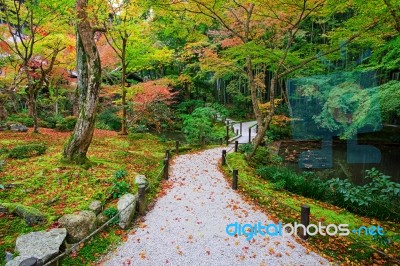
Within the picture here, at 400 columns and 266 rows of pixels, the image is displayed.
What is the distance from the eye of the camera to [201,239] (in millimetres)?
4805

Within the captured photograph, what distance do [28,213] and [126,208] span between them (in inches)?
67.6

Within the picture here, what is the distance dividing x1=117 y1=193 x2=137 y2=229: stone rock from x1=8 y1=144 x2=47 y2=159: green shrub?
14.1 feet

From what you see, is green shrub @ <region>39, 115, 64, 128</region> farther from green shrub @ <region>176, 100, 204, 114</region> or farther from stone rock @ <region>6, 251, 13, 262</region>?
stone rock @ <region>6, 251, 13, 262</region>

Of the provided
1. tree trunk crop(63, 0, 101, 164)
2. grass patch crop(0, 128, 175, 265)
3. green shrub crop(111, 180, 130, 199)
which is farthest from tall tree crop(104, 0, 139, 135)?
green shrub crop(111, 180, 130, 199)

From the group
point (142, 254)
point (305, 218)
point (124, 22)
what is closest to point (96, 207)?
point (142, 254)

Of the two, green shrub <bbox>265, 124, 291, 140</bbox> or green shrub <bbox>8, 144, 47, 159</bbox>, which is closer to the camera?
green shrub <bbox>8, 144, 47, 159</bbox>

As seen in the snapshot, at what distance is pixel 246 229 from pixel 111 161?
4.99m

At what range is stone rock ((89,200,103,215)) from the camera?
5.00m

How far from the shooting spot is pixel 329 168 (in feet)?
41.0

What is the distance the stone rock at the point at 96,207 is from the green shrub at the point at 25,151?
413cm

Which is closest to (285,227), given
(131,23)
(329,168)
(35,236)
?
(35,236)

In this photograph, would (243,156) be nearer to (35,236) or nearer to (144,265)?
(144,265)

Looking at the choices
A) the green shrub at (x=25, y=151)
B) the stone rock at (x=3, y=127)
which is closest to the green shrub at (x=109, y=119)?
the stone rock at (x=3, y=127)

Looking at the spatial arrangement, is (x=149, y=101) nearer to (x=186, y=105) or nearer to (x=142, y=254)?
(x=186, y=105)
